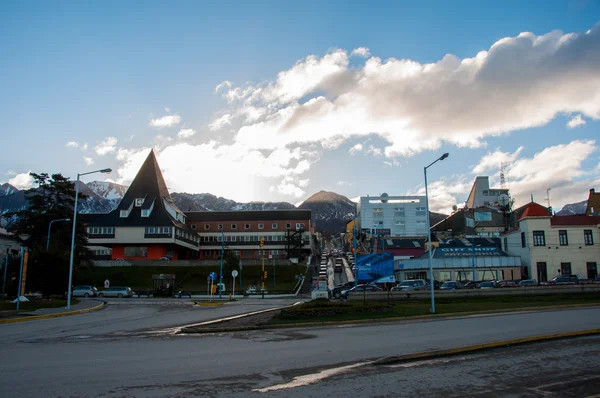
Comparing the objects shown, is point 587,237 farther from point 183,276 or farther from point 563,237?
point 183,276

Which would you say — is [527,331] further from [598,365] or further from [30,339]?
[30,339]

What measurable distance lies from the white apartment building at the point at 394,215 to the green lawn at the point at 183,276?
1737 inches

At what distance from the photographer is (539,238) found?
52.3 m

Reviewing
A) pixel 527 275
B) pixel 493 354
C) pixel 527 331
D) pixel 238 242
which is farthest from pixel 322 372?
pixel 238 242

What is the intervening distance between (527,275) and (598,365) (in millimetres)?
49163

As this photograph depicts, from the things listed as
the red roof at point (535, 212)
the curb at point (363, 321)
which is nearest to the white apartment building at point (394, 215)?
the red roof at point (535, 212)

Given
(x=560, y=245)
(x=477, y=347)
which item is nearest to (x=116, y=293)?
(x=477, y=347)

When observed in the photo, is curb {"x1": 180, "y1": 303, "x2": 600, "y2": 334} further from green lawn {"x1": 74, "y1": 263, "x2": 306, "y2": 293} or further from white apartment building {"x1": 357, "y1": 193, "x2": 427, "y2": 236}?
white apartment building {"x1": 357, "y1": 193, "x2": 427, "y2": 236}

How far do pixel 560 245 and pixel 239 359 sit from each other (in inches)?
2049

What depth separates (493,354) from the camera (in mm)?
10625

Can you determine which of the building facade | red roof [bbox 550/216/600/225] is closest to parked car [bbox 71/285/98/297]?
the building facade

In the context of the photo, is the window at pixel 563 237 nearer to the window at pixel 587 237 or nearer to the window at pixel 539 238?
the window at pixel 539 238

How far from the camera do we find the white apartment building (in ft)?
381

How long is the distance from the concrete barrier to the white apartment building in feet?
267
